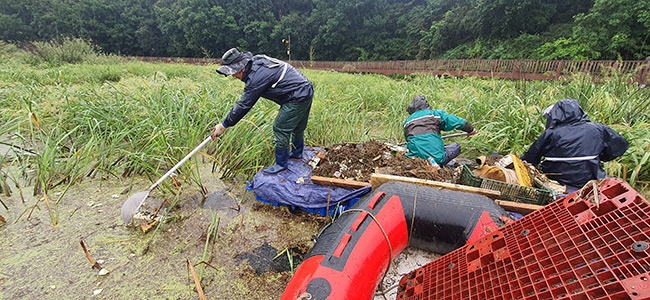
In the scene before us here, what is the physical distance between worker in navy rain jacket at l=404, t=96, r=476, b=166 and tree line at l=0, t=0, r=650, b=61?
1768cm

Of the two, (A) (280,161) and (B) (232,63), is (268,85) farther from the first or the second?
(A) (280,161)

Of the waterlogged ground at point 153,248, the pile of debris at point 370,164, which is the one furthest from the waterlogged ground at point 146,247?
the pile of debris at point 370,164

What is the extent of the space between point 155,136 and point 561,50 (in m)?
20.6

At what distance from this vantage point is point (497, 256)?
1.08 m

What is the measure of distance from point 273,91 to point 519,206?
7.27ft

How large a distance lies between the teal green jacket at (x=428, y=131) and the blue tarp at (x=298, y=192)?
2.86ft

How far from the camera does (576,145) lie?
92.7 inches

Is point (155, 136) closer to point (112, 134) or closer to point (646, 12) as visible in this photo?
point (112, 134)

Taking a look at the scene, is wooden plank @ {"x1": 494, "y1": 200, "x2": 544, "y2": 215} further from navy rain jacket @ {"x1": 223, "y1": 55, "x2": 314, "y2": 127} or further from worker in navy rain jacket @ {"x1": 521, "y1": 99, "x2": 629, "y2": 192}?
navy rain jacket @ {"x1": 223, "y1": 55, "x2": 314, "y2": 127}

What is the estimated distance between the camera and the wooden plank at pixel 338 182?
7.78 feet

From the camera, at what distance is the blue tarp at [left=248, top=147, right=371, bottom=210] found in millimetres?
2379

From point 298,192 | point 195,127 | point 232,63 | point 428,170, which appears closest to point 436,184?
point 428,170

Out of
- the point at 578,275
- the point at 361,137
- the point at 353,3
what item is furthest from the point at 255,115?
the point at 353,3

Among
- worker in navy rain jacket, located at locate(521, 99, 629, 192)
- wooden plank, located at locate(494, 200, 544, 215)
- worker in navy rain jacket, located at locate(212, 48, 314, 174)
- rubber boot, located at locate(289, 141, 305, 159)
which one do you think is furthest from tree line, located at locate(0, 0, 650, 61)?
worker in navy rain jacket, located at locate(212, 48, 314, 174)
